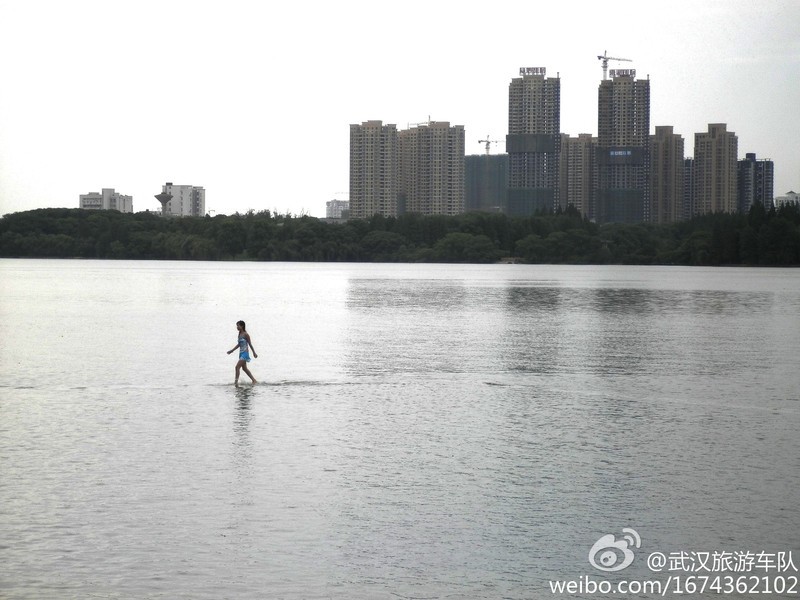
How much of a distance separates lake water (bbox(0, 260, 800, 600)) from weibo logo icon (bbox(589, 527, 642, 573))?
0.36 feet

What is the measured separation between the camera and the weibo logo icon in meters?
10.7

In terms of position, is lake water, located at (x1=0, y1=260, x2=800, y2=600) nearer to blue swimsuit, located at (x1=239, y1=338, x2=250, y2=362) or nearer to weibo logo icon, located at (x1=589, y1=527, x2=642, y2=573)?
weibo logo icon, located at (x1=589, y1=527, x2=642, y2=573)

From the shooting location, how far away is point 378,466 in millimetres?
15234

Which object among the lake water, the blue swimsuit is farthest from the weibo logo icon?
the blue swimsuit

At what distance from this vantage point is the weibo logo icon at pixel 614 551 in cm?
1073

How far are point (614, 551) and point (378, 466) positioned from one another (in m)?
4.84

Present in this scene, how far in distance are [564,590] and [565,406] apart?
11.7 metres

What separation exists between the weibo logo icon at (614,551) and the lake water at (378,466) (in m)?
0.11

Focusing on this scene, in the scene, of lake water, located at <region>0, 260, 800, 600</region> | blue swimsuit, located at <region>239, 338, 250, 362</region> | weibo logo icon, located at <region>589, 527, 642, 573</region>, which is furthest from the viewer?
blue swimsuit, located at <region>239, 338, 250, 362</region>

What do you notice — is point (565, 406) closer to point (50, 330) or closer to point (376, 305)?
point (50, 330)

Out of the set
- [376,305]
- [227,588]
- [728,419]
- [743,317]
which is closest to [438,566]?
[227,588]

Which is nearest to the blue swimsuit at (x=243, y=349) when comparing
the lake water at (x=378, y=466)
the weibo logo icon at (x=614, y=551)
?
the lake water at (x=378, y=466)

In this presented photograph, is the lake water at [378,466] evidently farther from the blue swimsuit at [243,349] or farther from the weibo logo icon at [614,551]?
the blue swimsuit at [243,349]

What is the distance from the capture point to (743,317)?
2160 inches
